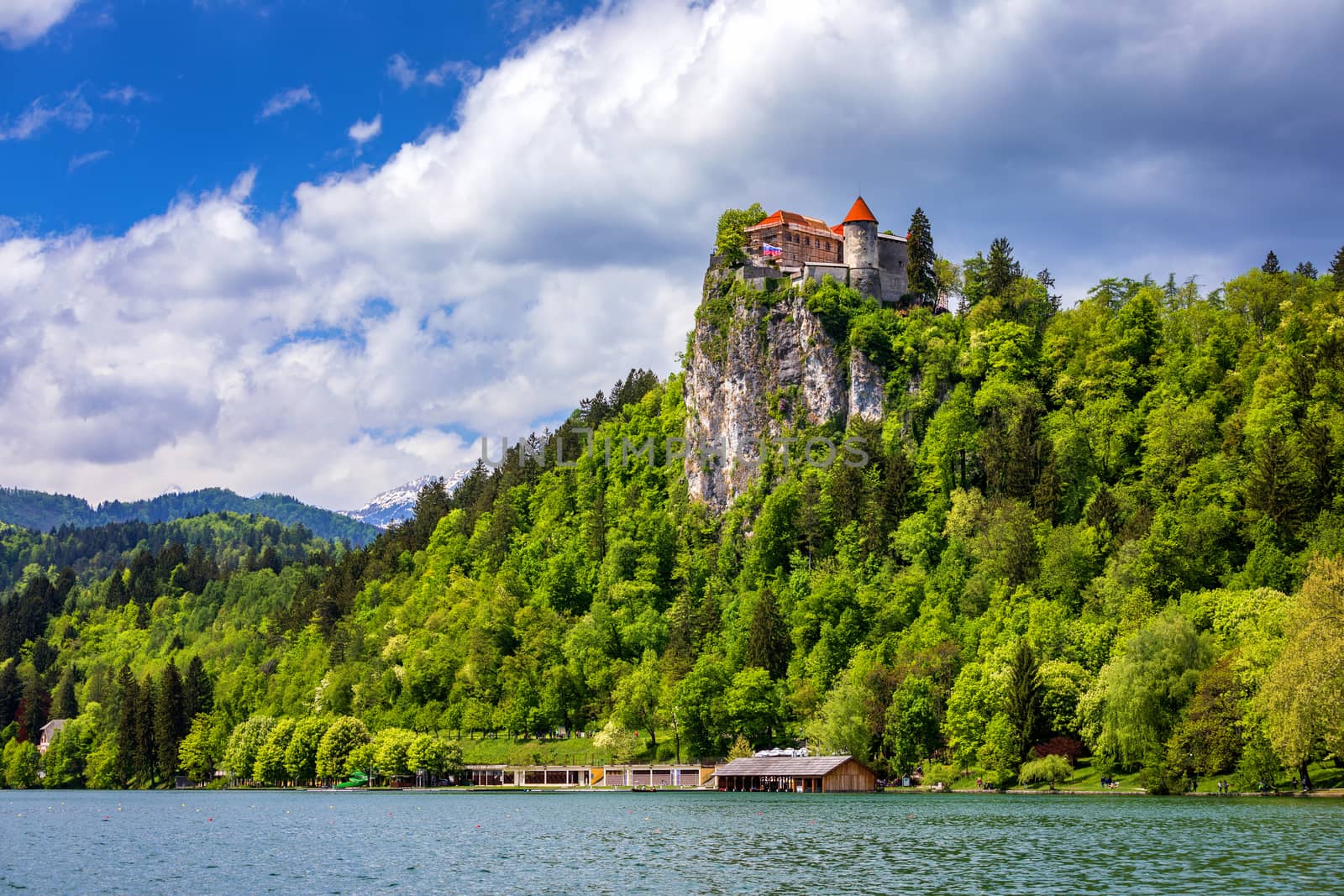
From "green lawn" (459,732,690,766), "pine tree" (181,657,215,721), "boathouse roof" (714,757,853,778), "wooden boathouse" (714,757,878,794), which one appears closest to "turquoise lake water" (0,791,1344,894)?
"boathouse roof" (714,757,853,778)

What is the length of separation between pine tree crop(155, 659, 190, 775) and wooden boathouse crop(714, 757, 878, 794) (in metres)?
91.3

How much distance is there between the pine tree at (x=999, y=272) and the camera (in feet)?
542

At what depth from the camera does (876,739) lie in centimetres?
12112

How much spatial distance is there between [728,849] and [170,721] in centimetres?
13558

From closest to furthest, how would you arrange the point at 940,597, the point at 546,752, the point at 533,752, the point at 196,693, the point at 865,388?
the point at 940,597 < the point at 546,752 < the point at 533,752 < the point at 865,388 < the point at 196,693

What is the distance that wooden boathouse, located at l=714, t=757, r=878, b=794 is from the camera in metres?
116

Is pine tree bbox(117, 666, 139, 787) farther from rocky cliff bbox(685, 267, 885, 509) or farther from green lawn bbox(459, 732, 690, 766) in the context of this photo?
rocky cliff bbox(685, 267, 885, 509)

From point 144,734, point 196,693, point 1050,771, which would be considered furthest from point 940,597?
point 144,734

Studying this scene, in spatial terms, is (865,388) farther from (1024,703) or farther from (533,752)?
(1024,703)

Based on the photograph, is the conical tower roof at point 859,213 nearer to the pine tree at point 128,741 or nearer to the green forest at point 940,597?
the green forest at point 940,597

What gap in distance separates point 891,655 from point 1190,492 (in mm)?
31945

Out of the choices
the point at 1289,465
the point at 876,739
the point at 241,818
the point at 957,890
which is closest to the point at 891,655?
the point at 876,739

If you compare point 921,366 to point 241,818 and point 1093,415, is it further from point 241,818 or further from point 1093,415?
point 241,818

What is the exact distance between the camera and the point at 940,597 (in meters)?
132
